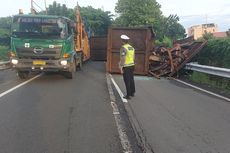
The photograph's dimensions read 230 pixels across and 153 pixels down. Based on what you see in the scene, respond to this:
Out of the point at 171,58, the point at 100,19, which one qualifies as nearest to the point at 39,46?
the point at 171,58

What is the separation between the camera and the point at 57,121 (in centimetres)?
854

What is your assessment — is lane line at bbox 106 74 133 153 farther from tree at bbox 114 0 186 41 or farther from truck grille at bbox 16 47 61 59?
tree at bbox 114 0 186 41

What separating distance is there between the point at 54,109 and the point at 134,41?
10977mm

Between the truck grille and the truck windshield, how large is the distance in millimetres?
571

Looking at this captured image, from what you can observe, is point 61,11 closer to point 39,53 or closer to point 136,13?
point 136,13

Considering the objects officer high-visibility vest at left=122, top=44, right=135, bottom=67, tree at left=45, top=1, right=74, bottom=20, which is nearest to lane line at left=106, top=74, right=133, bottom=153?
officer high-visibility vest at left=122, top=44, right=135, bottom=67

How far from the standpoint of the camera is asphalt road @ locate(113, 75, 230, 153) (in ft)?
22.6

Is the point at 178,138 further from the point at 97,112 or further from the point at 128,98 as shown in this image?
the point at 128,98

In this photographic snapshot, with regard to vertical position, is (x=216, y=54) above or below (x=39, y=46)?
below

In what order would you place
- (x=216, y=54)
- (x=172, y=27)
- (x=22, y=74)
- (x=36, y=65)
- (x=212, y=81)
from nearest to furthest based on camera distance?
(x=36, y=65)
(x=22, y=74)
(x=212, y=81)
(x=216, y=54)
(x=172, y=27)

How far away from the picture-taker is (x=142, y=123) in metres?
8.53

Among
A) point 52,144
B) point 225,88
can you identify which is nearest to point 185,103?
point 225,88

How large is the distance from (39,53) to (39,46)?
0.27 metres

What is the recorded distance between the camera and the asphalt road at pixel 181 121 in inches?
271
